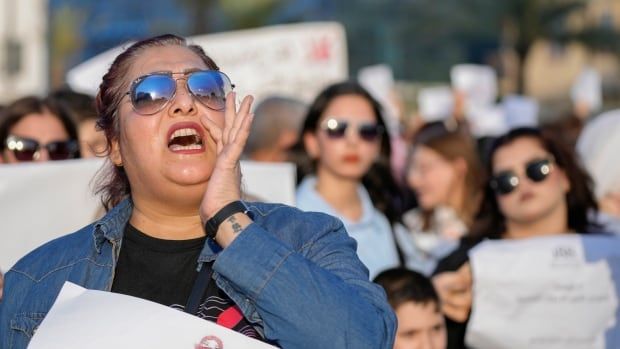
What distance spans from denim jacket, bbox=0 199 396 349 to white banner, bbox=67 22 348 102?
816cm

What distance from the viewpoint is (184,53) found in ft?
9.70

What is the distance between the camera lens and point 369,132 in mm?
5945

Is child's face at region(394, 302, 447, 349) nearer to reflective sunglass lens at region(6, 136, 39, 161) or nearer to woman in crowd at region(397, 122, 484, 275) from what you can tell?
reflective sunglass lens at region(6, 136, 39, 161)

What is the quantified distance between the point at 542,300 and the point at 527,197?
0.53 meters

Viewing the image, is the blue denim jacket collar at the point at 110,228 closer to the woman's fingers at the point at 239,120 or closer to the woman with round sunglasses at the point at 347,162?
the woman's fingers at the point at 239,120

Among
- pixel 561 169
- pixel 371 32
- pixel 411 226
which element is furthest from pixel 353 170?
pixel 371 32

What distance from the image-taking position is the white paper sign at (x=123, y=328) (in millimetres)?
2588

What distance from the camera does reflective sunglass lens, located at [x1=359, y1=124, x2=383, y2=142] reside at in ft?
19.4

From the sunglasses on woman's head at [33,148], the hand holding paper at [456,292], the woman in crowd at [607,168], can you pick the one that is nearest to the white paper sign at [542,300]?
the hand holding paper at [456,292]

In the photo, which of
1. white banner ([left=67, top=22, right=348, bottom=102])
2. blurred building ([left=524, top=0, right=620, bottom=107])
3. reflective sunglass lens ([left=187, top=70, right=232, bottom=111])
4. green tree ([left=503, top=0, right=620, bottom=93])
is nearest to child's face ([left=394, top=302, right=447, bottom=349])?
reflective sunglass lens ([left=187, top=70, right=232, bottom=111])

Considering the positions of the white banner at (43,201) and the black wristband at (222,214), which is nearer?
the black wristband at (222,214)

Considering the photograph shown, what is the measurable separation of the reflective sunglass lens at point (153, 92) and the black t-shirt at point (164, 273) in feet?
1.00

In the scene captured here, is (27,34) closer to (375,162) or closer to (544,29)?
(544,29)

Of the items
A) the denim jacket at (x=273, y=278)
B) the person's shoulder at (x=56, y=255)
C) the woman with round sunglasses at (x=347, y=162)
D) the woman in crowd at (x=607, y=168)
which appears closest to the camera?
the denim jacket at (x=273, y=278)
